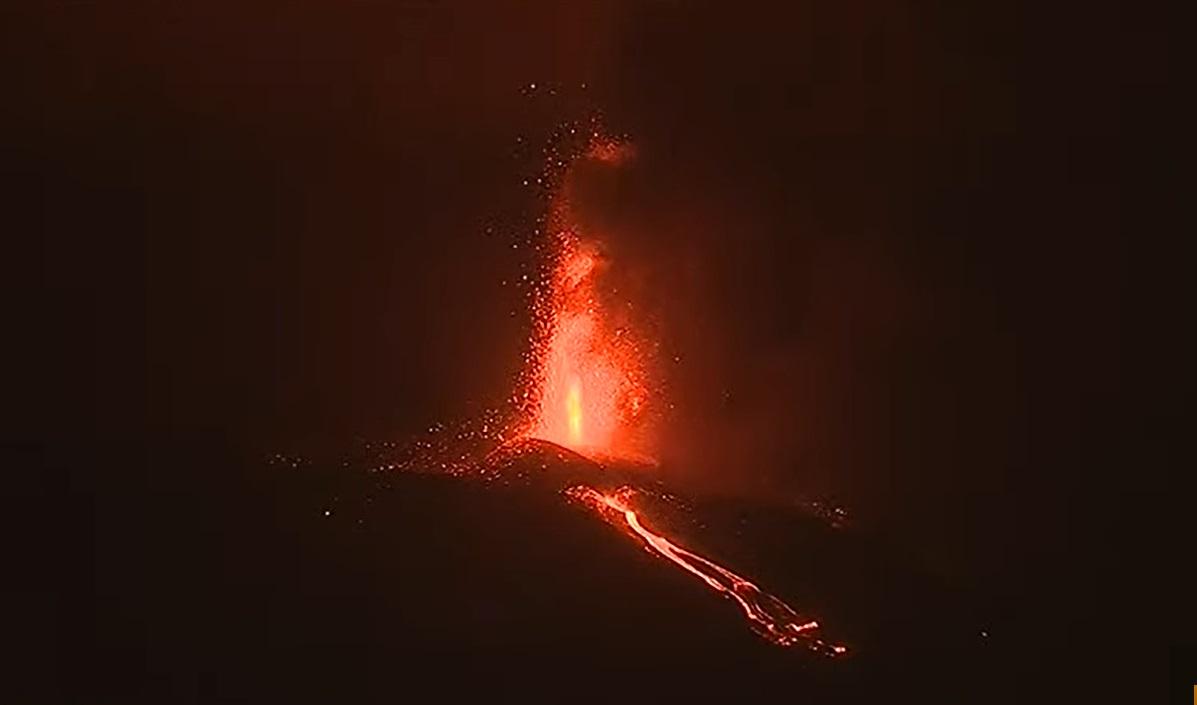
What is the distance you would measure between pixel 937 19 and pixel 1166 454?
3.11 feet

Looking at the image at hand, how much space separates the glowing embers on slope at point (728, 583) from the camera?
2199 mm

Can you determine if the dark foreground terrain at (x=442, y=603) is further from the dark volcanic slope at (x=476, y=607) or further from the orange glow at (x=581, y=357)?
the orange glow at (x=581, y=357)

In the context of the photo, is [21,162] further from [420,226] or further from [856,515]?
[856,515]

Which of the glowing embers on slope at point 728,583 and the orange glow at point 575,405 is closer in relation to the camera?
the glowing embers on slope at point 728,583

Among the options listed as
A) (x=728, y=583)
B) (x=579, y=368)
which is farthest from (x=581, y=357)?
(x=728, y=583)

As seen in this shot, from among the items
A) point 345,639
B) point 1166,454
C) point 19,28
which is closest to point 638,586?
point 345,639

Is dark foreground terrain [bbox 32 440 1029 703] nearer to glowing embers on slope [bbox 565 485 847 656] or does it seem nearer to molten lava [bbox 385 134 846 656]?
glowing embers on slope [bbox 565 485 847 656]

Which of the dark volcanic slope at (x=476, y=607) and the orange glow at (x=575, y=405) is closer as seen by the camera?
the dark volcanic slope at (x=476, y=607)

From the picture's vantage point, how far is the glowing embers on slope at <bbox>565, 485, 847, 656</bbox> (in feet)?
7.22

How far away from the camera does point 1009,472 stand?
2320 mm

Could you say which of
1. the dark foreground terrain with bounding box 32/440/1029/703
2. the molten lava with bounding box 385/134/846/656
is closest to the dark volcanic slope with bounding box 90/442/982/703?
the dark foreground terrain with bounding box 32/440/1029/703

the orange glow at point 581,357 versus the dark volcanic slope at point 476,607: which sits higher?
the orange glow at point 581,357

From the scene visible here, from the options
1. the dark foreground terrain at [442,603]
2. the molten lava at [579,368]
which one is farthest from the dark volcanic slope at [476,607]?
the molten lava at [579,368]

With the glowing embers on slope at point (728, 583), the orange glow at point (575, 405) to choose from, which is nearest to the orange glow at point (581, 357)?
the orange glow at point (575, 405)
